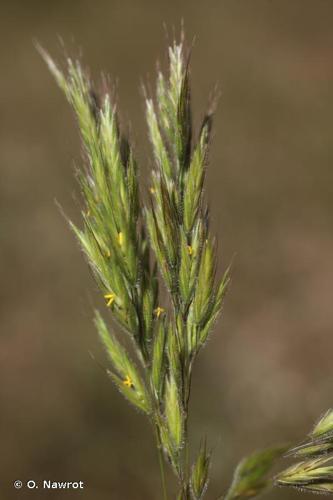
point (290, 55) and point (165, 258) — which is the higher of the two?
point (290, 55)

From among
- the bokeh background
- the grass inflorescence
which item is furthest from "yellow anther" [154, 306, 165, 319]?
the bokeh background

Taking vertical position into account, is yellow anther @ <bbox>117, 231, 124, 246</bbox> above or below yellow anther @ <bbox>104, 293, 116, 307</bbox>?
above

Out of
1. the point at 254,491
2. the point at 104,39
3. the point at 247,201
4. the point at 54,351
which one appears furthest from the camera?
the point at 104,39

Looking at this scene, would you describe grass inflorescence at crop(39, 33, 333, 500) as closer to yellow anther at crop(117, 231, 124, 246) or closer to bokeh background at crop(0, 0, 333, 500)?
yellow anther at crop(117, 231, 124, 246)

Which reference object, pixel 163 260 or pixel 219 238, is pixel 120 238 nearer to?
pixel 163 260

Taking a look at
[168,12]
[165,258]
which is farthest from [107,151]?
[168,12]

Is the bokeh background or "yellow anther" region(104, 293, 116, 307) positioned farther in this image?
the bokeh background

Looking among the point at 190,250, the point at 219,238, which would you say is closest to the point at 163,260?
the point at 190,250

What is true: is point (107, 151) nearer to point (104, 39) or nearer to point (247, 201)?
point (247, 201)

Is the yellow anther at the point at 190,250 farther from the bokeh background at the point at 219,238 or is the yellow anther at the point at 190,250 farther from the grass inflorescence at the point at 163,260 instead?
the bokeh background at the point at 219,238

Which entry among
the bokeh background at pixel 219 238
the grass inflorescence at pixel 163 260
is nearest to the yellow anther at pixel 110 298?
the grass inflorescence at pixel 163 260
